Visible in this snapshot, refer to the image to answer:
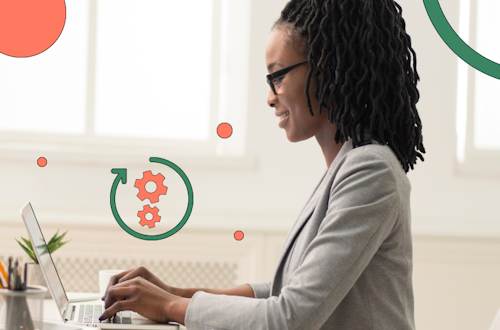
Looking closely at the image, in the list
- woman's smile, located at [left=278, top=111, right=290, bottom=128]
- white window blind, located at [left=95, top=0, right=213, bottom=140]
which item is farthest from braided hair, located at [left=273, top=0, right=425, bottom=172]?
white window blind, located at [left=95, top=0, right=213, bottom=140]

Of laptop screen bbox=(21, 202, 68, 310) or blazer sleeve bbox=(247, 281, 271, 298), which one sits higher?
laptop screen bbox=(21, 202, 68, 310)

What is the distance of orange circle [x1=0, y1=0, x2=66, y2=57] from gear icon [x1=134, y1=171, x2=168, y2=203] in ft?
2.54

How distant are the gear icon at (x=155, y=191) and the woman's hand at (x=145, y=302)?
1.30 meters

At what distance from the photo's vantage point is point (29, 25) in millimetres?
→ 2236

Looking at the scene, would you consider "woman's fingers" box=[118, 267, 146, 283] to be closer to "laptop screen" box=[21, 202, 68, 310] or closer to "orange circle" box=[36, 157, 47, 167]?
"laptop screen" box=[21, 202, 68, 310]

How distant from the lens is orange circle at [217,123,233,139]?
7.59 feet

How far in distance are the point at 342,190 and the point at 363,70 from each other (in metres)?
0.23

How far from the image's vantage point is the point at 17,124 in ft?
7.65

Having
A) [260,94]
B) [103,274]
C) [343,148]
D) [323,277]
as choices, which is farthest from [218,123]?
[323,277]

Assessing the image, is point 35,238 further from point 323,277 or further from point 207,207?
point 207,207

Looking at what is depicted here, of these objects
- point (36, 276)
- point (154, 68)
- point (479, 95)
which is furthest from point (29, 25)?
point (479, 95)

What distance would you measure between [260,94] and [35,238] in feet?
→ 4.37

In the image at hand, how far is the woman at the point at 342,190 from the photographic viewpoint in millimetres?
789

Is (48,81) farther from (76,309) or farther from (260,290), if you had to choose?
(260,290)
